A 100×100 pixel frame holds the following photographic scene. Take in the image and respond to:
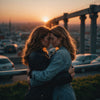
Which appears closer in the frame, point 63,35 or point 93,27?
point 63,35

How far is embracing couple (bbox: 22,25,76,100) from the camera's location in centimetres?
164

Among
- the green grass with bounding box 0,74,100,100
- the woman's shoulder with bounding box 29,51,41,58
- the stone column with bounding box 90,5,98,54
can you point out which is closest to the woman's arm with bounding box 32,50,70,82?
the woman's shoulder with bounding box 29,51,41,58

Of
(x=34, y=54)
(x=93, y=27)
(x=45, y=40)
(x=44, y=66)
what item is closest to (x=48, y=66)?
(x=44, y=66)

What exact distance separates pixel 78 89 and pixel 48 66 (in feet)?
8.27

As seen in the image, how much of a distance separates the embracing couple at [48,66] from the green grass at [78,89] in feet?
6.13

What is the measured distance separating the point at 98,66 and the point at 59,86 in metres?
1.56

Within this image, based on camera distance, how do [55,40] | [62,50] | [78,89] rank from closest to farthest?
[62,50] < [55,40] < [78,89]

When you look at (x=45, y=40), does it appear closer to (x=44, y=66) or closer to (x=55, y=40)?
(x=55, y=40)

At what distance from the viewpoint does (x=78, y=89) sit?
3928mm

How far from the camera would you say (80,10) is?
76.7 feet

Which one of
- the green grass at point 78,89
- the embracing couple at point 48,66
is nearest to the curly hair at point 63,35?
the embracing couple at point 48,66

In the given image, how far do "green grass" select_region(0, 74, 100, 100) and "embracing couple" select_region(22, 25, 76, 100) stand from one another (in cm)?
187

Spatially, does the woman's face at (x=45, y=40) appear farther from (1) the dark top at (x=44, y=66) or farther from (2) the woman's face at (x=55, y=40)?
(1) the dark top at (x=44, y=66)

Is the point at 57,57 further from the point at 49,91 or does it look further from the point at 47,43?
the point at 49,91
